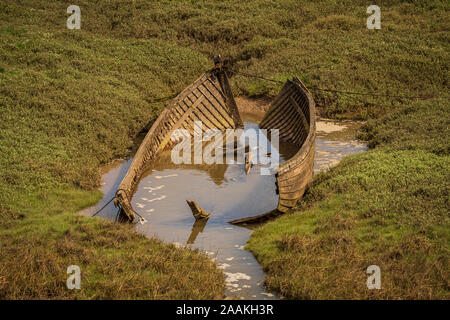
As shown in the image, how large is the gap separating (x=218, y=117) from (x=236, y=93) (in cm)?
504

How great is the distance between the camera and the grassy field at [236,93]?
8.62 m

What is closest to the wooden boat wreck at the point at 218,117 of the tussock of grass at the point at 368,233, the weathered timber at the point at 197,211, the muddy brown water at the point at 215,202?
the muddy brown water at the point at 215,202

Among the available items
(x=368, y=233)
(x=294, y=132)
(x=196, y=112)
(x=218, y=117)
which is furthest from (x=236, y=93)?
(x=368, y=233)

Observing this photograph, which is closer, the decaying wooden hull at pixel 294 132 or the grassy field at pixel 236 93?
the grassy field at pixel 236 93

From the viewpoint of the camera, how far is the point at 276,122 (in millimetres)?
19734

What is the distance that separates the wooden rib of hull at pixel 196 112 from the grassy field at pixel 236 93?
1599 mm

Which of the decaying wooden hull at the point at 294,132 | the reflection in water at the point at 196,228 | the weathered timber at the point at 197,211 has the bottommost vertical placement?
the reflection in water at the point at 196,228

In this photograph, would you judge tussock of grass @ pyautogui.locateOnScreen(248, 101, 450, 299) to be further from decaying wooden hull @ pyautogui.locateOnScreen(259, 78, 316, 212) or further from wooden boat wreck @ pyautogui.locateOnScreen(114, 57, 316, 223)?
wooden boat wreck @ pyautogui.locateOnScreen(114, 57, 316, 223)

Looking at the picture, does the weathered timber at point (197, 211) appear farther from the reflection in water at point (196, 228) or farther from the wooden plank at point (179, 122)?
the wooden plank at point (179, 122)

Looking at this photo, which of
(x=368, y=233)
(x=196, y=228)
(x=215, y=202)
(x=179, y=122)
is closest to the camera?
(x=368, y=233)

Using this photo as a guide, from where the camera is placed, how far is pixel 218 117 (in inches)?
763

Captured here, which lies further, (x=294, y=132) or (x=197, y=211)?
(x=294, y=132)

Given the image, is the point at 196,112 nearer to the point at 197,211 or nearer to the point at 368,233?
the point at 197,211
